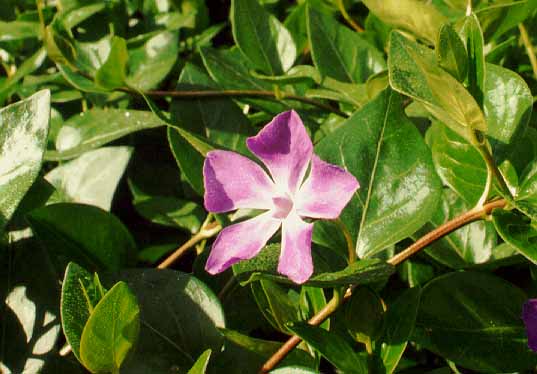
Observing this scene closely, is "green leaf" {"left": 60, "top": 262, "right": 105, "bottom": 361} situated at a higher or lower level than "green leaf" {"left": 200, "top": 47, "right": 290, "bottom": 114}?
higher

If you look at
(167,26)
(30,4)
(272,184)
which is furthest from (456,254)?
(30,4)

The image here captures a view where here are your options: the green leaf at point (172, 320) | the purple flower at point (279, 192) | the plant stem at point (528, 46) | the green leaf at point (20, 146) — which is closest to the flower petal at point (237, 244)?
the purple flower at point (279, 192)

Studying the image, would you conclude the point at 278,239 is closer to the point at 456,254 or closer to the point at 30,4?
the point at 456,254

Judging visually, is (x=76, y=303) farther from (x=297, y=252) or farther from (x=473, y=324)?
(x=473, y=324)

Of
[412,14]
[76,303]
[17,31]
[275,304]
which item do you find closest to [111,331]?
[76,303]

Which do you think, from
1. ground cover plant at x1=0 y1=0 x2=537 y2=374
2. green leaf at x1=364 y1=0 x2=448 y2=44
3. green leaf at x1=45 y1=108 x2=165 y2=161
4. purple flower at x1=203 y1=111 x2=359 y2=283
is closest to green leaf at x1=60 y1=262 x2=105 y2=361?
ground cover plant at x1=0 y1=0 x2=537 y2=374

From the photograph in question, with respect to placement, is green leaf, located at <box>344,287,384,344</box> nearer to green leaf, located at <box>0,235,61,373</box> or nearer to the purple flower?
the purple flower
